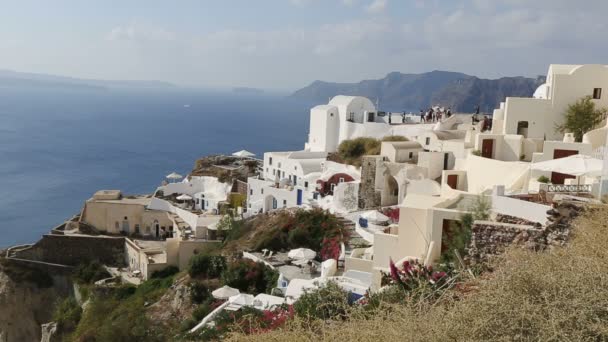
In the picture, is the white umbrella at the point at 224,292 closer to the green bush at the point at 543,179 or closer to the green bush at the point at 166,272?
the green bush at the point at 166,272

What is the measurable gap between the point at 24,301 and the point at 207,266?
→ 43.6 ft

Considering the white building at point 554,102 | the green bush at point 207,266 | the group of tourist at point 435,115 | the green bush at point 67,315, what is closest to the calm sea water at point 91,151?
the green bush at point 67,315

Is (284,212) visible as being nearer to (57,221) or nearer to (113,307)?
(113,307)

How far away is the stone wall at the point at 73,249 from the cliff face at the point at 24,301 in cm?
95

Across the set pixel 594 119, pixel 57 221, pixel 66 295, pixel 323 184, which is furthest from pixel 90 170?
pixel 594 119

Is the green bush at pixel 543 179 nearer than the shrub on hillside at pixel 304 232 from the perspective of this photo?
Yes

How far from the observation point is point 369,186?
24500 millimetres

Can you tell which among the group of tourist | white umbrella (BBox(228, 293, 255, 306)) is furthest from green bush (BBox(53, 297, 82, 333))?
the group of tourist

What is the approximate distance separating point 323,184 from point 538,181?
38.1ft

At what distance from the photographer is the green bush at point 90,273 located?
2847 cm

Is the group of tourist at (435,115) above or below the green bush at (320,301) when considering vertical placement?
above

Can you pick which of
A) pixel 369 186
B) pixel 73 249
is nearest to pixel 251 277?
pixel 369 186

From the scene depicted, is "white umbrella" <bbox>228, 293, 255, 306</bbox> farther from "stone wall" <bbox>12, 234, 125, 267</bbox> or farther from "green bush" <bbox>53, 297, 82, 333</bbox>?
"stone wall" <bbox>12, 234, 125, 267</bbox>

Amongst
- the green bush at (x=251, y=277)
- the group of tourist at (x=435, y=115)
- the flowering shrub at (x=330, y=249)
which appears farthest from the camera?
the group of tourist at (x=435, y=115)
